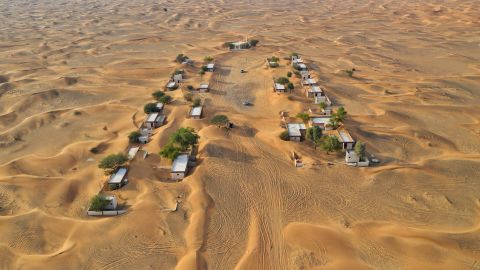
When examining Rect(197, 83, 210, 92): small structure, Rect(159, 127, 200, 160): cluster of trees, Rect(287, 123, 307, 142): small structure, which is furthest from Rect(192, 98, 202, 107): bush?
Rect(287, 123, 307, 142): small structure

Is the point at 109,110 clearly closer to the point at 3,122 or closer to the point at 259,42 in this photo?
the point at 3,122

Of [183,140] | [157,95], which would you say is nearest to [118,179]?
[183,140]

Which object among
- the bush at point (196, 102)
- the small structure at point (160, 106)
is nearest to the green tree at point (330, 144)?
the bush at point (196, 102)

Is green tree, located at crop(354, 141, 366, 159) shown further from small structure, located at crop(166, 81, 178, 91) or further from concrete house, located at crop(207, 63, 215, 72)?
concrete house, located at crop(207, 63, 215, 72)

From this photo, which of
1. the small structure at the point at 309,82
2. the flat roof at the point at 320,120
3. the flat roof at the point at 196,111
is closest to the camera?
the flat roof at the point at 320,120

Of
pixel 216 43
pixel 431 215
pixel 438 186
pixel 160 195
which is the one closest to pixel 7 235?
pixel 160 195

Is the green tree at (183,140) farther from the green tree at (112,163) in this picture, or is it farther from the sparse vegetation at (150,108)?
the sparse vegetation at (150,108)
